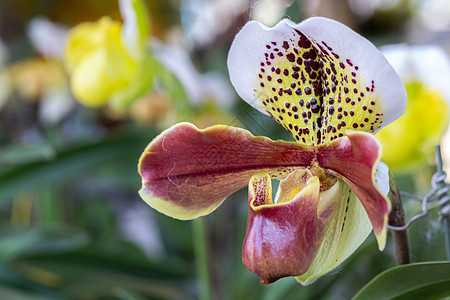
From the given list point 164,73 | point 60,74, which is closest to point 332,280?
point 164,73

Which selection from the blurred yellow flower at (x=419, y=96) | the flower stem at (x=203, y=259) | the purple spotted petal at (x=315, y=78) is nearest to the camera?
the purple spotted petal at (x=315, y=78)

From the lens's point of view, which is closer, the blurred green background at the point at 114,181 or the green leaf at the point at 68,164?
the blurred green background at the point at 114,181

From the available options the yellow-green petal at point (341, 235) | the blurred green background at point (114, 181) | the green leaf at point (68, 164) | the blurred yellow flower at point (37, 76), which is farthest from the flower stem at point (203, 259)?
the blurred yellow flower at point (37, 76)

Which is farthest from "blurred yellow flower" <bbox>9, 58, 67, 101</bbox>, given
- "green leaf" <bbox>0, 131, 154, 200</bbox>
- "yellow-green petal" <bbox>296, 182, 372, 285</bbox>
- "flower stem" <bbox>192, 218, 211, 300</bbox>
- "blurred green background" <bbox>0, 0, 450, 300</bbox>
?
"yellow-green petal" <bbox>296, 182, 372, 285</bbox>

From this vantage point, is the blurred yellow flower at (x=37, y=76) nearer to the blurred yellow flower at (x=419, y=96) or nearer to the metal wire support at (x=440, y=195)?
the blurred yellow flower at (x=419, y=96)

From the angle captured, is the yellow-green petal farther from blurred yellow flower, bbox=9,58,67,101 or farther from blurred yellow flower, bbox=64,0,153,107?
blurred yellow flower, bbox=9,58,67,101
